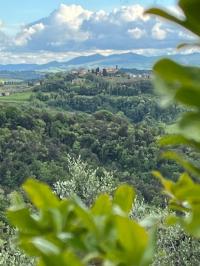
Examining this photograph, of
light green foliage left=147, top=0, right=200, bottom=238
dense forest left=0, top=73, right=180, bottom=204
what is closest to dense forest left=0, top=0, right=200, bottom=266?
light green foliage left=147, top=0, right=200, bottom=238

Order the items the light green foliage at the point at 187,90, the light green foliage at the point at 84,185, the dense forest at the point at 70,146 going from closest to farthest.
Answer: the light green foliage at the point at 187,90 → the light green foliage at the point at 84,185 → the dense forest at the point at 70,146

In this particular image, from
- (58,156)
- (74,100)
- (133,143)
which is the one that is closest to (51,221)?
(58,156)

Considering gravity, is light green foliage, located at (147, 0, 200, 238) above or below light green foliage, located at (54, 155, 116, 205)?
above

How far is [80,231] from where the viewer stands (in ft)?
3.08

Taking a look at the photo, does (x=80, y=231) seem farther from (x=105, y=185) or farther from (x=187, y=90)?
(x=105, y=185)

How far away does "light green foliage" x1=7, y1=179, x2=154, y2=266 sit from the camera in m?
0.81

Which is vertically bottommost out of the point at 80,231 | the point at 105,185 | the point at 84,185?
the point at 105,185

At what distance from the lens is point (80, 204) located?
886 millimetres

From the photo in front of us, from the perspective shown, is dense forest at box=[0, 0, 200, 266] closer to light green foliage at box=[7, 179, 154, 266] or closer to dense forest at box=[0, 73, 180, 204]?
light green foliage at box=[7, 179, 154, 266]

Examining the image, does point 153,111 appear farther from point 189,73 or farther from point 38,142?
point 189,73

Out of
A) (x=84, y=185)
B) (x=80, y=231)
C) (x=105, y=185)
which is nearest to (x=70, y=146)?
(x=105, y=185)

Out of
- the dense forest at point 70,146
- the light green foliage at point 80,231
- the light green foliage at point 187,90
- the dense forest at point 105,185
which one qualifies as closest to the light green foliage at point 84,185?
the dense forest at point 105,185

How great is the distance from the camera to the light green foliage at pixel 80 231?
2.65 ft

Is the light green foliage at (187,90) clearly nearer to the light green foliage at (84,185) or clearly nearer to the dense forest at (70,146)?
the light green foliage at (84,185)
